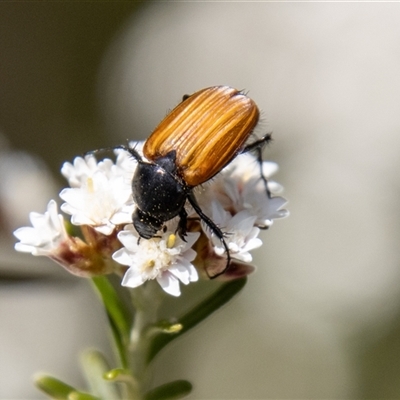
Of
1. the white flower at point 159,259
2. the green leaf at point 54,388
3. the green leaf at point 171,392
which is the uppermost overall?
the white flower at point 159,259

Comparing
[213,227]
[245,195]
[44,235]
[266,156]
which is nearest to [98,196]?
[44,235]

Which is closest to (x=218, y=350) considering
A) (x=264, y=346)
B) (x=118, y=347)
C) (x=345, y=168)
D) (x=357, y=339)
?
(x=264, y=346)

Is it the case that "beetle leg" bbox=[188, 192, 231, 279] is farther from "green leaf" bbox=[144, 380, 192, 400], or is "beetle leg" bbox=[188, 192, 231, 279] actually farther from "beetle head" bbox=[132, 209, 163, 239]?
"green leaf" bbox=[144, 380, 192, 400]

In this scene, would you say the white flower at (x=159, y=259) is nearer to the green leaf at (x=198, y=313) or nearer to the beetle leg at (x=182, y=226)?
the beetle leg at (x=182, y=226)

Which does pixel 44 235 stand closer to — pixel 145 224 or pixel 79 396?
pixel 145 224

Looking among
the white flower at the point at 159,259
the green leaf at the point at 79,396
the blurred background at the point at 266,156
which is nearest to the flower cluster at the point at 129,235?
the white flower at the point at 159,259
